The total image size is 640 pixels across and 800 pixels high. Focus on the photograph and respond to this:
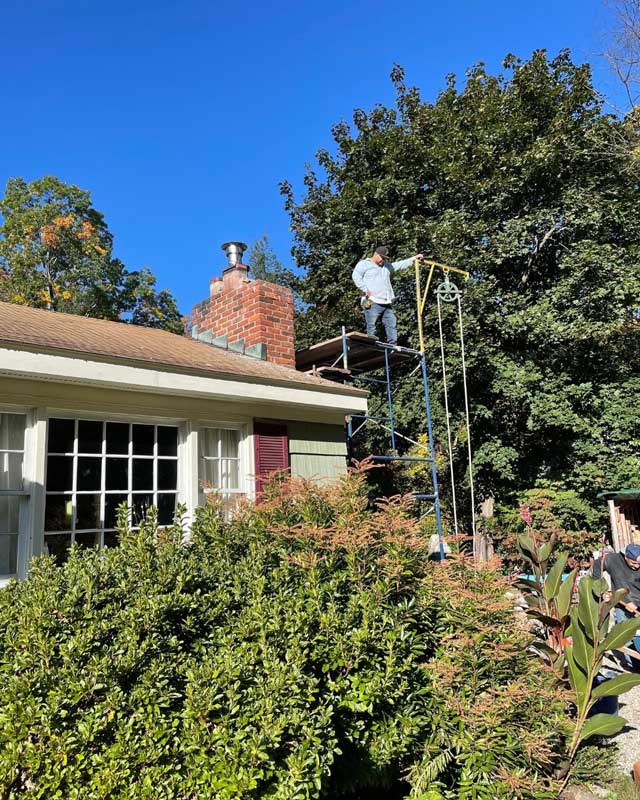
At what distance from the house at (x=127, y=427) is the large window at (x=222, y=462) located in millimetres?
13

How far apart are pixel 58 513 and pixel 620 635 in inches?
178

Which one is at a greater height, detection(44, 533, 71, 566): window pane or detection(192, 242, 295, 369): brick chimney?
detection(192, 242, 295, 369): brick chimney

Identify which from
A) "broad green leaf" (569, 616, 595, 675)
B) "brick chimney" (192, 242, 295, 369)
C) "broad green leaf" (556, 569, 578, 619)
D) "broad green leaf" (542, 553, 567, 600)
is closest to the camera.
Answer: "broad green leaf" (569, 616, 595, 675)

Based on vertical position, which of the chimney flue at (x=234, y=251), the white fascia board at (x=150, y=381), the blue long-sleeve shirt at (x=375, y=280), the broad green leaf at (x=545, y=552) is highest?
the chimney flue at (x=234, y=251)

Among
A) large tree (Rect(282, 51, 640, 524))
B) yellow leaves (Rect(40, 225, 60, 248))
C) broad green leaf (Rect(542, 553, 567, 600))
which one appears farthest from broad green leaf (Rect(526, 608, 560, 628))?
yellow leaves (Rect(40, 225, 60, 248))

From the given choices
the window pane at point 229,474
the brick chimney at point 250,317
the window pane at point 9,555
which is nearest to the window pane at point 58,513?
the window pane at point 9,555

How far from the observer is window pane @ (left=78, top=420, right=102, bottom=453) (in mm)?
5340

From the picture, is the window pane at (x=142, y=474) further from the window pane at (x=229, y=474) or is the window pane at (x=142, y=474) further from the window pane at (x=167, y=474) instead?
the window pane at (x=229, y=474)

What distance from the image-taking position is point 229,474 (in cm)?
640

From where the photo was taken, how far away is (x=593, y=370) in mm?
13953

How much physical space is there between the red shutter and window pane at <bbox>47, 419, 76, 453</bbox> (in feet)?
6.47

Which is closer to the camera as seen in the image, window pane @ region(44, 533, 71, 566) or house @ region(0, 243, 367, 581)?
house @ region(0, 243, 367, 581)

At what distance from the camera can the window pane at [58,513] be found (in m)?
5.06

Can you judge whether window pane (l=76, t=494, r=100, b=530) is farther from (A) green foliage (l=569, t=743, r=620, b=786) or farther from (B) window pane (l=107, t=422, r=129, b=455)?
(A) green foliage (l=569, t=743, r=620, b=786)
